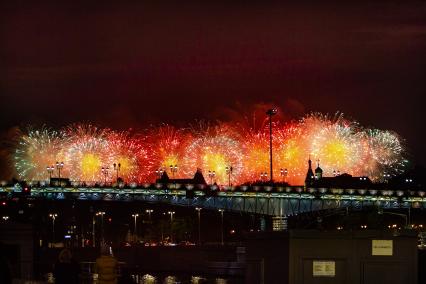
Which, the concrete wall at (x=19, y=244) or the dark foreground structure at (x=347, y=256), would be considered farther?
the concrete wall at (x=19, y=244)

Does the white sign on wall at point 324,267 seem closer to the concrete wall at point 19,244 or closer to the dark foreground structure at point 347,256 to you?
the dark foreground structure at point 347,256

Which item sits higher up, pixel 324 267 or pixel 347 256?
pixel 347 256

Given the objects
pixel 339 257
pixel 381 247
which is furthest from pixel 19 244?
pixel 381 247

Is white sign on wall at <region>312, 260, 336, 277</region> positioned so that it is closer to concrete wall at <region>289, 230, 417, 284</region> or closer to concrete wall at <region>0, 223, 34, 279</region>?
concrete wall at <region>289, 230, 417, 284</region>

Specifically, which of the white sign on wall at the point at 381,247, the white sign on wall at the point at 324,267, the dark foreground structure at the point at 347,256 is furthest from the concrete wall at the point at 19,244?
the white sign on wall at the point at 381,247

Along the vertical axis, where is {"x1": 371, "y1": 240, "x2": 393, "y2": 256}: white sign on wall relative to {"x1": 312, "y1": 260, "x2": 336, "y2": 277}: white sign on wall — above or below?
above

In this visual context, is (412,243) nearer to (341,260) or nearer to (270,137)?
(341,260)

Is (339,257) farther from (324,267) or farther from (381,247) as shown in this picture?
(381,247)

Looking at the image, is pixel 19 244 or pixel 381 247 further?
pixel 19 244

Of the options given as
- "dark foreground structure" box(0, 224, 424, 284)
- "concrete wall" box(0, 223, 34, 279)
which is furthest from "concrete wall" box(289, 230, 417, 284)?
"concrete wall" box(0, 223, 34, 279)

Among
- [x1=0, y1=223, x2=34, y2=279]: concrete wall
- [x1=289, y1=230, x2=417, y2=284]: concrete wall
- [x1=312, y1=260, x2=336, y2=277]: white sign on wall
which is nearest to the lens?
[x1=289, y1=230, x2=417, y2=284]: concrete wall

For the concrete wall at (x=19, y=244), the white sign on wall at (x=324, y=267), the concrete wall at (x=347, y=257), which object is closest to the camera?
the concrete wall at (x=347, y=257)

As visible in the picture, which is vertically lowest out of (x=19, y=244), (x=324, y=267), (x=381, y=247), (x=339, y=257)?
(x=324, y=267)

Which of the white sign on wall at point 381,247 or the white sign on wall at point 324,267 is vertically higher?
the white sign on wall at point 381,247
